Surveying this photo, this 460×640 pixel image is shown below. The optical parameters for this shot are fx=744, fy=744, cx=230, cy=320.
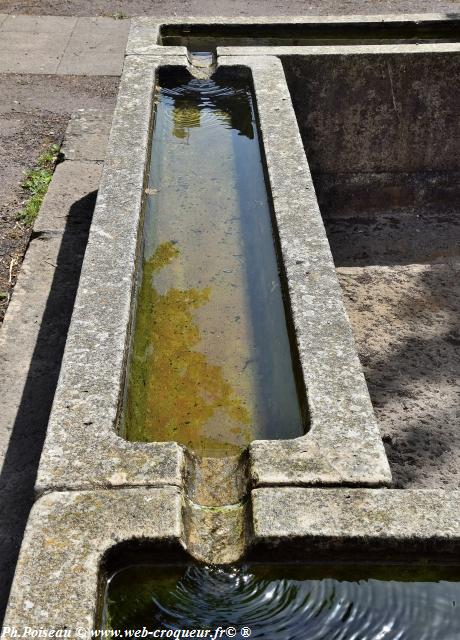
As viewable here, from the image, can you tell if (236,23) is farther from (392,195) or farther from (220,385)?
(220,385)

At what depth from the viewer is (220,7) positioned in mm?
8758

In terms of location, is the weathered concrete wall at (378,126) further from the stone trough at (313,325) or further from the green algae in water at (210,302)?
the green algae in water at (210,302)

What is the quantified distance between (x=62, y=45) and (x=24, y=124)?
2.02m

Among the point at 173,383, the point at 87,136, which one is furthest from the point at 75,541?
the point at 87,136

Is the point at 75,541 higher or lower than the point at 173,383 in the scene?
higher

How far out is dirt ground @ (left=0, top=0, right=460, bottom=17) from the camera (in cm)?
857

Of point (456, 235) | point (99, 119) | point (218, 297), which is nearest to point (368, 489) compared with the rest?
point (218, 297)

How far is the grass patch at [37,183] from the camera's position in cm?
490

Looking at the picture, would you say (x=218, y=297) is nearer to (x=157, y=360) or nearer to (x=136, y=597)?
(x=157, y=360)

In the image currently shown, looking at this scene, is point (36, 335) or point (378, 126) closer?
point (36, 335)

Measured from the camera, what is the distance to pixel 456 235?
4.91 m

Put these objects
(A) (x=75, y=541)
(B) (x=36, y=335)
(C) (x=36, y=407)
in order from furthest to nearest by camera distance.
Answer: (B) (x=36, y=335)
(C) (x=36, y=407)
(A) (x=75, y=541)

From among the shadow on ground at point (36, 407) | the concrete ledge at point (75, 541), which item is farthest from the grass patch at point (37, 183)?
the concrete ledge at point (75, 541)

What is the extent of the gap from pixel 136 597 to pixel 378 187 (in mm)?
3817
